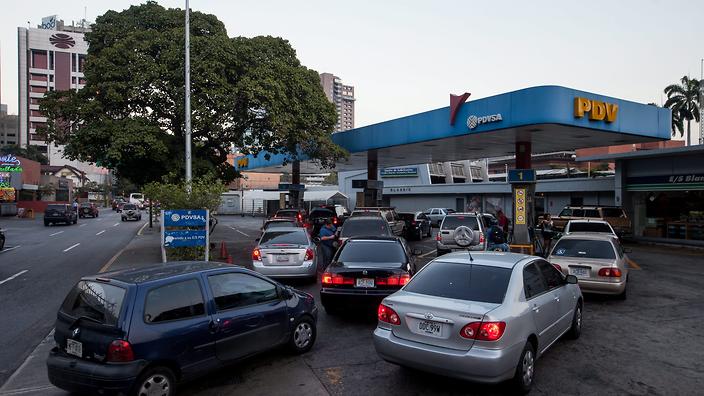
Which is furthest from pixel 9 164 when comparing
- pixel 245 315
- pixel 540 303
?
pixel 540 303

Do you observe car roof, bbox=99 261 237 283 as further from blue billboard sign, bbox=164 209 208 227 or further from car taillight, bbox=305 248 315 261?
blue billboard sign, bbox=164 209 208 227

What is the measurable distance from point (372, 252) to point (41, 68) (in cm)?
10994

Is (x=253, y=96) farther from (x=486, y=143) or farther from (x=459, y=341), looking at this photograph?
(x=459, y=341)

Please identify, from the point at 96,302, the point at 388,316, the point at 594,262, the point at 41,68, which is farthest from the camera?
the point at 41,68

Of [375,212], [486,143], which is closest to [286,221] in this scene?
[375,212]

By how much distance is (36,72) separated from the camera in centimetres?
9331

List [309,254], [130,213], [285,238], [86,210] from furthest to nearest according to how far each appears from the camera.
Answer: [86,210] < [130,213] < [285,238] < [309,254]

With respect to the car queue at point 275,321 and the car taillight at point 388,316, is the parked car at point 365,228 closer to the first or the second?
the car queue at point 275,321

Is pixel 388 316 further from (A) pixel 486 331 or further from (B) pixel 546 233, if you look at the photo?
(B) pixel 546 233

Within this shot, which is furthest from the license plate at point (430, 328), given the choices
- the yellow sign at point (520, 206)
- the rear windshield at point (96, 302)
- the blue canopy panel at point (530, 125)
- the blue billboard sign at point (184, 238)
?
the yellow sign at point (520, 206)

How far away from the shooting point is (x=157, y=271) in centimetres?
545

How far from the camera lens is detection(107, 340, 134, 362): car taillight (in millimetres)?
4465

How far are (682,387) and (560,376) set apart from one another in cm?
134

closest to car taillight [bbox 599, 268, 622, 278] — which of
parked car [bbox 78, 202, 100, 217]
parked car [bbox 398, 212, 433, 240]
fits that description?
parked car [bbox 398, 212, 433, 240]
